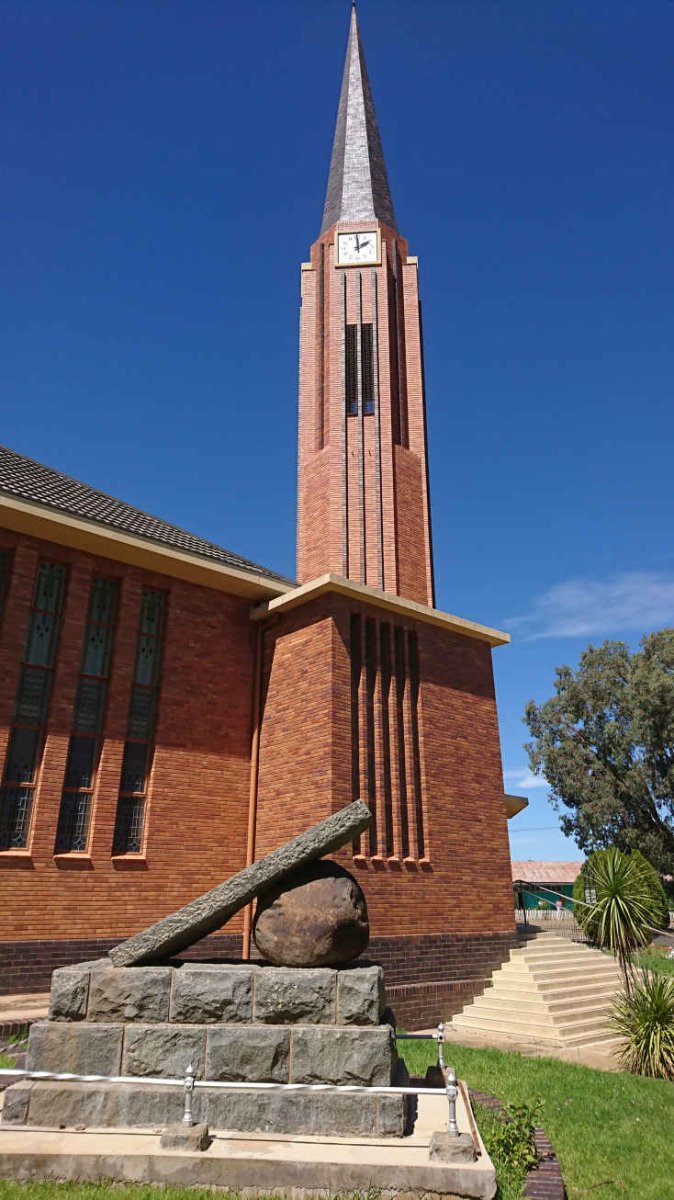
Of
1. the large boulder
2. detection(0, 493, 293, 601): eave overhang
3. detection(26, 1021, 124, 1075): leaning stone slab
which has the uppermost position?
detection(0, 493, 293, 601): eave overhang

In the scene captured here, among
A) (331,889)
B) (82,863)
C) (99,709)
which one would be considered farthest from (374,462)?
(331,889)

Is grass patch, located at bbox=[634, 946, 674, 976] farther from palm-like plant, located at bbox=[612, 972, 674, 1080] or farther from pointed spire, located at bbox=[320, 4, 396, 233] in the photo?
pointed spire, located at bbox=[320, 4, 396, 233]

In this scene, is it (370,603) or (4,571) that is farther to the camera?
(370,603)

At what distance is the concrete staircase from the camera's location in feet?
40.7

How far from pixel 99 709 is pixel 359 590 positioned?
5.26 metres

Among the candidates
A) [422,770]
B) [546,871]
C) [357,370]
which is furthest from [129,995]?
[546,871]

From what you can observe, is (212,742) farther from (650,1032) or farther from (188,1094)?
(188,1094)

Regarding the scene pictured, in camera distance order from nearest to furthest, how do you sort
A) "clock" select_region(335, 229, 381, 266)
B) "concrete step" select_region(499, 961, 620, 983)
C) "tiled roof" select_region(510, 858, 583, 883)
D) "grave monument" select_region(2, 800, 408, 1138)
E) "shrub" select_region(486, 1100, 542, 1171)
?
"grave monument" select_region(2, 800, 408, 1138) < "shrub" select_region(486, 1100, 542, 1171) < "concrete step" select_region(499, 961, 620, 983) < "clock" select_region(335, 229, 381, 266) < "tiled roof" select_region(510, 858, 583, 883)

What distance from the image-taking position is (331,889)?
5969 mm

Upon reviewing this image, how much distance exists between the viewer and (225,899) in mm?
5805

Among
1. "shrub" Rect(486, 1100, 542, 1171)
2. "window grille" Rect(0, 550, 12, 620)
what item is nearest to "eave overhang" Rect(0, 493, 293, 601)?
"window grille" Rect(0, 550, 12, 620)

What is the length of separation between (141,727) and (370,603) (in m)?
4.99

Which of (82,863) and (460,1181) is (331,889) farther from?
(82,863)

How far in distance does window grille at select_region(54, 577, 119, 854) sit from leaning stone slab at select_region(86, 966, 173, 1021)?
6923mm
